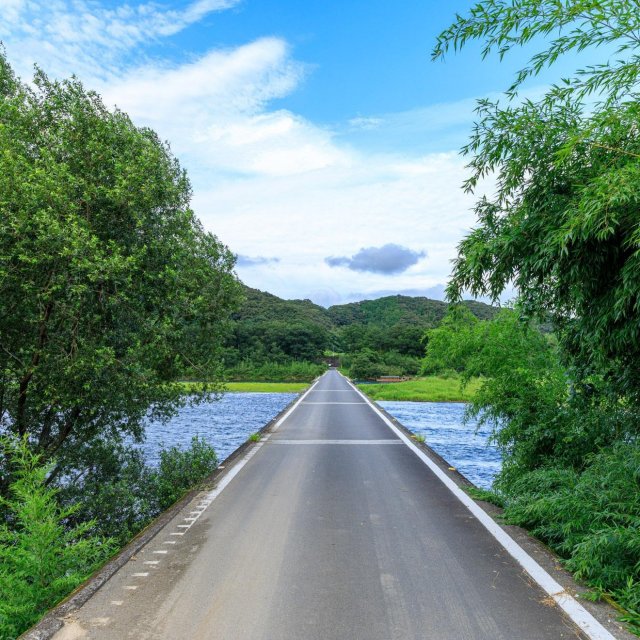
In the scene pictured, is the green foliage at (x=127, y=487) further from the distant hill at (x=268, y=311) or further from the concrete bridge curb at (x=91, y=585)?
the distant hill at (x=268, y=311)

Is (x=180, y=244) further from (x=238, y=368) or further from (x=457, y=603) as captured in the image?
(x=238, y=368)

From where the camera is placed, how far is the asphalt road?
3203 mm

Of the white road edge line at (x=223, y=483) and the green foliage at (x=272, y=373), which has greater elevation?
the white road edge line at (x=223, y=483)

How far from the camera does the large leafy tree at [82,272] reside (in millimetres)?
6754

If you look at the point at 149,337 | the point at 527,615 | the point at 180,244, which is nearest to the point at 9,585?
the point at 527,615

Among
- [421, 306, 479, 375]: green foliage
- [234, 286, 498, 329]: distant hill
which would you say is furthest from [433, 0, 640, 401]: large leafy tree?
[234, 286, 498, 329]: distant hill

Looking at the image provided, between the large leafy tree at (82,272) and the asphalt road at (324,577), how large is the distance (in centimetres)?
298

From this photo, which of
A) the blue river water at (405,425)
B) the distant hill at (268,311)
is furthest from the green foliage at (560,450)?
the distant hill at (268,311)

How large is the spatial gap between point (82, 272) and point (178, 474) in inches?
167

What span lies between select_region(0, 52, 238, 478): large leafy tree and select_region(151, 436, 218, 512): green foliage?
96cm

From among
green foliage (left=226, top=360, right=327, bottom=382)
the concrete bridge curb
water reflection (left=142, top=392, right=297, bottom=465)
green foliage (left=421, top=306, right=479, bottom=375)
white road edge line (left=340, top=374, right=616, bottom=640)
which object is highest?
green foliage (left=421, top=306, right=479, bottom=375)

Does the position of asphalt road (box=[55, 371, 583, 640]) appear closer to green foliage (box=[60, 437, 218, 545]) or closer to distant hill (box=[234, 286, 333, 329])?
green foliage (box=[60, 437, 218, 545])

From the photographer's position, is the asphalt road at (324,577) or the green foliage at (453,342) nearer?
the asphalt road at (324,577)

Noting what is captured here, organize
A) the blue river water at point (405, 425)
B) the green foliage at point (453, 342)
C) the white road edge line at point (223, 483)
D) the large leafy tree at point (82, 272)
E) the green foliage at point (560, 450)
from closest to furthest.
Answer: the green foliage at point (560, 450) → the white road edge line at point (223, 483) → the large leafy tree at point (82, 272) → the green foliage at point (453, 342) → the blue river water at point (405, 425)
